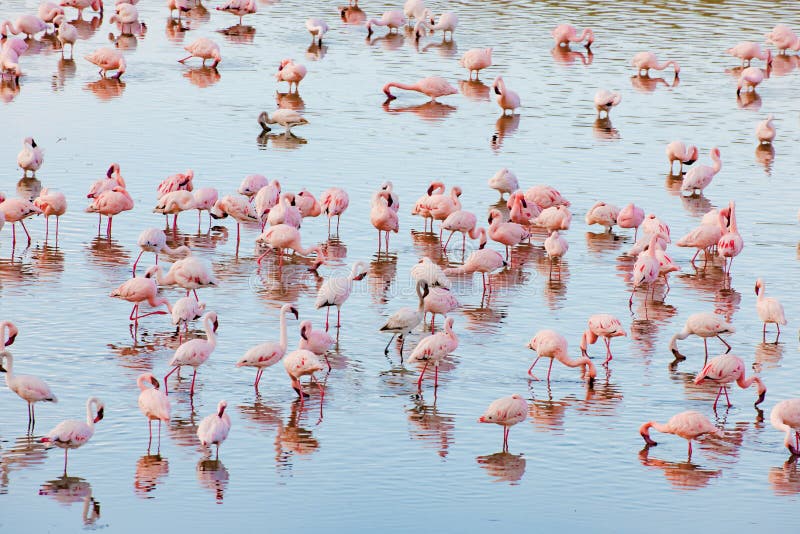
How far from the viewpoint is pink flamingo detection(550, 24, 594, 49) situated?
106 feet

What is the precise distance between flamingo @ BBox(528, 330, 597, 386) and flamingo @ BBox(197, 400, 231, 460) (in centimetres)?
354

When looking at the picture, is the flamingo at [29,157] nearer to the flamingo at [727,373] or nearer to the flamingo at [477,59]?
the flamingo at [727,373]

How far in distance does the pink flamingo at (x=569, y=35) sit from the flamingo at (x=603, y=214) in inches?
564

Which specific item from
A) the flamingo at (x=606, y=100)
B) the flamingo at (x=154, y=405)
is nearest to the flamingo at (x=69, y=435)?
the flamingo at (x=154, y=405)

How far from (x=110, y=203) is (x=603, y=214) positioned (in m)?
6.53

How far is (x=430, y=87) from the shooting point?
1054 inches

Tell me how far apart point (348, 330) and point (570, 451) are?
12.5 feet

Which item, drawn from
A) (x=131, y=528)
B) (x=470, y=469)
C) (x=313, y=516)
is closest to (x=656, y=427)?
(x=470, y=469)

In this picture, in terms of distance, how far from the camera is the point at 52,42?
3216 centimetres

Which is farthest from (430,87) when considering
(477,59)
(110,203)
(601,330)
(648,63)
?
(601,330)

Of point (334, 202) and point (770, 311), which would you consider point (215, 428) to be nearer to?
point (770, 311)

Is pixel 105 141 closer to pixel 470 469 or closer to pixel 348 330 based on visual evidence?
pixel 348 330

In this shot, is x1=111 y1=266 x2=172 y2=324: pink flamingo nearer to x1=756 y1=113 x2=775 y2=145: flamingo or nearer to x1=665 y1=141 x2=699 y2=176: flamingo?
x1=665 y1=141 x2=699 y2=176: flamingo

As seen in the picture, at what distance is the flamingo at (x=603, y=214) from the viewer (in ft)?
61.2
